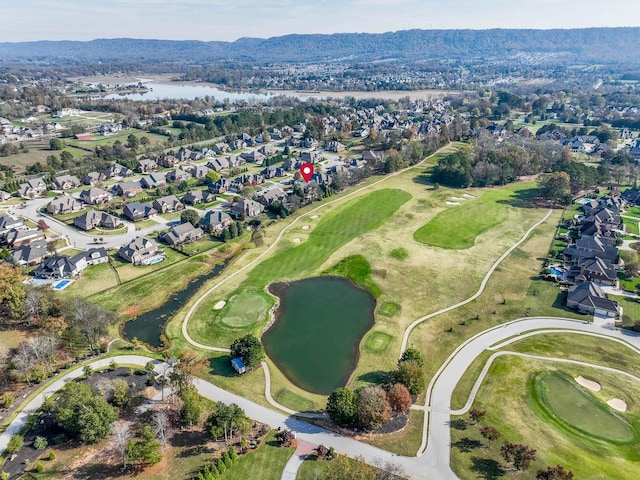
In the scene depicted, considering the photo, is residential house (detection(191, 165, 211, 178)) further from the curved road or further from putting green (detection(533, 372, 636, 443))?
putting green (detection(533, 372, 636, 443))

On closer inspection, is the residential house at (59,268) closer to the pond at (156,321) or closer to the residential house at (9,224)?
the pond at (156,321)

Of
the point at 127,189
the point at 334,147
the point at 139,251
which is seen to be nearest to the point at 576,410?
the point at 139,251

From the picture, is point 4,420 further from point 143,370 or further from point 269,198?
point 269,198

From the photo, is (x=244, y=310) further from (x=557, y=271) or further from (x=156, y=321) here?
(x=557, y=271)

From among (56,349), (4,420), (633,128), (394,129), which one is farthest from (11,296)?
(633,128)

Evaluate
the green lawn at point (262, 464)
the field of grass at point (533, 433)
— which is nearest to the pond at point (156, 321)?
the green lawn at point (262, 464)

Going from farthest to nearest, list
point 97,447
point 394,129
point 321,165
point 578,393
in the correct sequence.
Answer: point 394,129 → point 321,165 → point 578,393 → point 97,447
